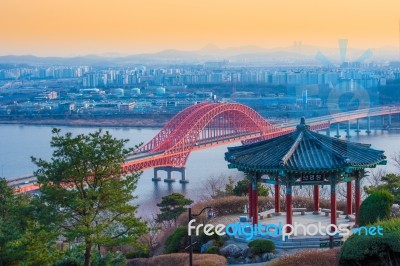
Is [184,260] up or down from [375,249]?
down

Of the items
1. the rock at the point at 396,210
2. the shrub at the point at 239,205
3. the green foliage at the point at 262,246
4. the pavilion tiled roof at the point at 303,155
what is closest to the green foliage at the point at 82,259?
the green foliage at the point at 262,246

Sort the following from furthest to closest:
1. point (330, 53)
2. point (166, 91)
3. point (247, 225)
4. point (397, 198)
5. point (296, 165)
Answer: point (166, 91), point (330, 53), point (397, 198), point (247, 225), point (296, 165)

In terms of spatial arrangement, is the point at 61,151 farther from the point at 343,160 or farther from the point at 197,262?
the point at 343,160

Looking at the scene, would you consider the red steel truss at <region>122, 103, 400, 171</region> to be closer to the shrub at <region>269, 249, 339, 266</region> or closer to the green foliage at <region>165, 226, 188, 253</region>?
the green foliage at <region>165, 226, 188, 253</region>

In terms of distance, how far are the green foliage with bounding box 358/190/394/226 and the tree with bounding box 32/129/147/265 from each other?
148 inches

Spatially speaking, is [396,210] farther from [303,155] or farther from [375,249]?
[375,249]

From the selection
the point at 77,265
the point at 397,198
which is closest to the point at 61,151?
the point at 77,265

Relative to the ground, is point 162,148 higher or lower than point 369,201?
lower

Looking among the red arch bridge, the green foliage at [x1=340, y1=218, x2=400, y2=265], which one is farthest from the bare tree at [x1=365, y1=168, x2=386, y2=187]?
the green foliage at [x1=340, y1=218, x2=400, y2=265]

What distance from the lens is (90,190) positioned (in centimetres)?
1184

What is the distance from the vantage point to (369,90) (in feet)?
264

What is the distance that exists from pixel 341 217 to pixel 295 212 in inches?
45.5

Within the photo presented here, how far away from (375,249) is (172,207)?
1180 cm

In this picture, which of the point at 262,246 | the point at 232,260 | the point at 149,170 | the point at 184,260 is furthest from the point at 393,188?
the point at 149,170
